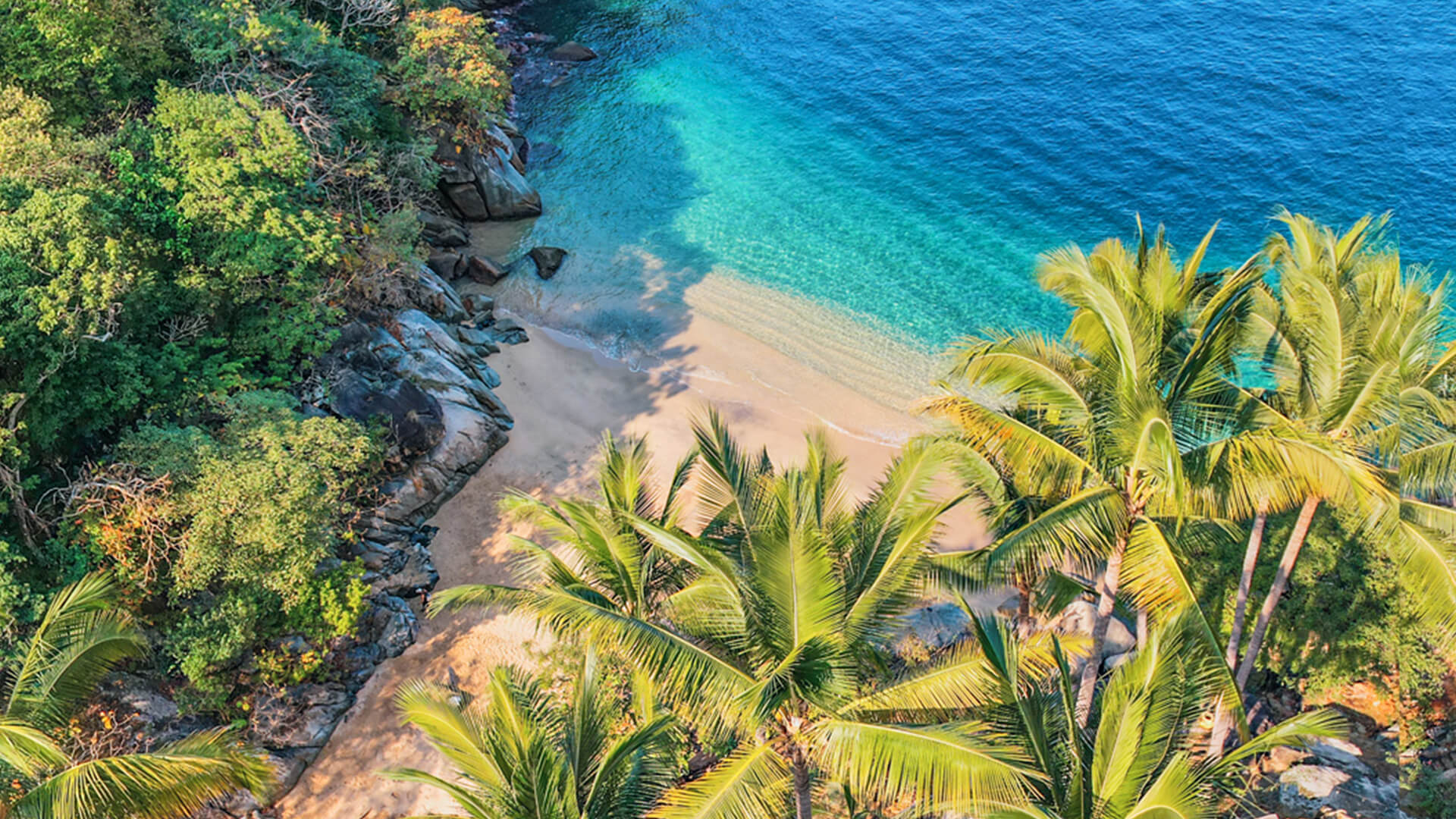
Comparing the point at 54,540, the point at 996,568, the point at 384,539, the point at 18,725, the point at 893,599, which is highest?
the point at 893,599

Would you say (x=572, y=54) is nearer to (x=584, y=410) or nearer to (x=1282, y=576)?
(x=584, y=410)

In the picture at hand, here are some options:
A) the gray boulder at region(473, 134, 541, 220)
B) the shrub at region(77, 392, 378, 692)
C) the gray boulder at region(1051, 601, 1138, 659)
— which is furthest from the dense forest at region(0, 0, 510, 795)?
the gray boulder at region(1051, 601, 1138, 659)

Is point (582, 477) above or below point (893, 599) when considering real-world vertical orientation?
below

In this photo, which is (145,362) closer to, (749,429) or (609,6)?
(749,429)

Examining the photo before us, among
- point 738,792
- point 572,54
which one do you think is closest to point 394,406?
point 738,792

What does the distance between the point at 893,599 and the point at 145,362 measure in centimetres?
1661

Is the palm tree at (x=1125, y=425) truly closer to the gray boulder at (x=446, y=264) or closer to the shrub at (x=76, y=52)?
the gray boulder at (x=446, y=264)

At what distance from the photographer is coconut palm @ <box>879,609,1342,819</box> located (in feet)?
35.0

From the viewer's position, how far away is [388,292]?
25125mm

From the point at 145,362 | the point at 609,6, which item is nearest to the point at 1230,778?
the point at 145,362

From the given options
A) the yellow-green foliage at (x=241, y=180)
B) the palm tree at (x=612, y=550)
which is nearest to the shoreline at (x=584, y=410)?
the palm tree at (x=612, y=550)

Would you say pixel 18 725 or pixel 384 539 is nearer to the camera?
pixel 18 725

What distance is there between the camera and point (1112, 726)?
11.1 metres

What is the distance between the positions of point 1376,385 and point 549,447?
60.1 feet
